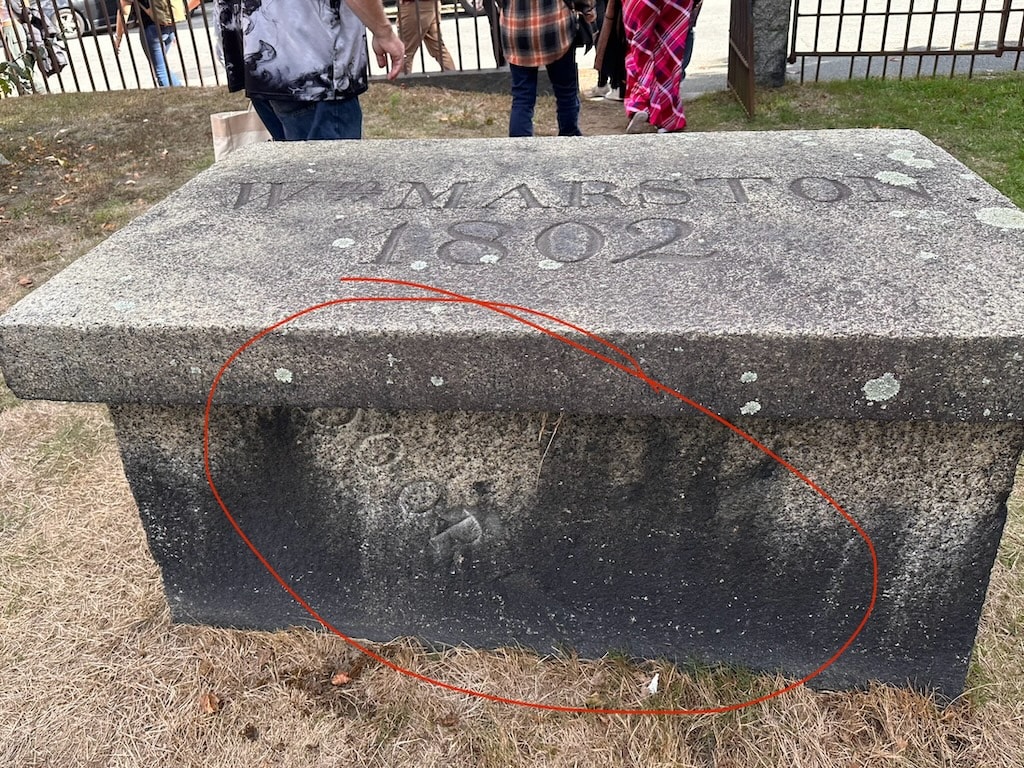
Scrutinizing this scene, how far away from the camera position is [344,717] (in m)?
1.68

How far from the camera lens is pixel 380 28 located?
2.59m

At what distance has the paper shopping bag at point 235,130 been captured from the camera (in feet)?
9.43

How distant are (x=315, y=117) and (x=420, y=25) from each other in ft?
13.9

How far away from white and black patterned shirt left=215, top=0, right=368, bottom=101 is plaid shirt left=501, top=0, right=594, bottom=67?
5.01 ft

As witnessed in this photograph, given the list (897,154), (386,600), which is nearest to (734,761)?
(386,600)

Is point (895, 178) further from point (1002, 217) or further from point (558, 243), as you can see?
point (558, 243)

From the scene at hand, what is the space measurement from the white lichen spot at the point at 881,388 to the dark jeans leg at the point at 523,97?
3.24 m

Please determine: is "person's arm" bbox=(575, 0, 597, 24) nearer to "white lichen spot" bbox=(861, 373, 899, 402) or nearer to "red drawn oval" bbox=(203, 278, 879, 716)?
"red drawn oval" bbox=(203, 278, 879, 716)

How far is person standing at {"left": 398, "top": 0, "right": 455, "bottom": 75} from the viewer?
6402 millimetres

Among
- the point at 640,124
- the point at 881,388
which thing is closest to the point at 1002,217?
the point at 881,388

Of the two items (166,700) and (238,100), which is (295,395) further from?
(238,100)

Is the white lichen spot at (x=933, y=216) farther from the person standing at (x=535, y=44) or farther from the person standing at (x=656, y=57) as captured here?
the person standing at (x=656, y=57)

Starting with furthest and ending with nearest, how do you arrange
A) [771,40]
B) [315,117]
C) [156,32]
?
[156,32] < [771,40] < [315,117]

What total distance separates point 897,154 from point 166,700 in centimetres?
204
